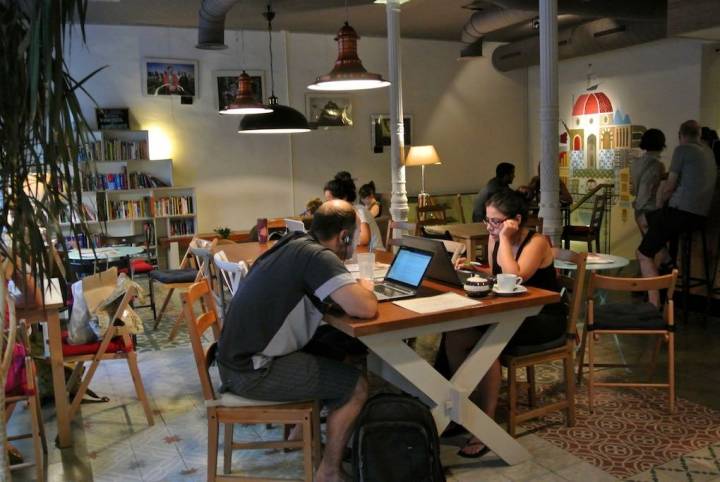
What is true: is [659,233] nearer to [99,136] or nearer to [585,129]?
[585,129]

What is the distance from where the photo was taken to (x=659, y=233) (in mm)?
5688

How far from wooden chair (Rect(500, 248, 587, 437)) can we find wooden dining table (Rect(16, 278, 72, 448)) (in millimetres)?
2285

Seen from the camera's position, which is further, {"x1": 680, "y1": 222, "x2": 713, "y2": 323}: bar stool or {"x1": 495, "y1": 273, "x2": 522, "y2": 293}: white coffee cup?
{"x1": 680, "y1": 222, "x2": 713, "y2": 323}: bar stool

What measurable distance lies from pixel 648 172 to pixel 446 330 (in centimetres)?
438

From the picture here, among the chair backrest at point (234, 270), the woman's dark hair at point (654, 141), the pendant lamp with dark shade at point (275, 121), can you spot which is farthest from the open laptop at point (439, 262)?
the woman's dark hair at point (654, 141)

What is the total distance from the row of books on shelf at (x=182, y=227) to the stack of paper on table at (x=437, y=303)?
21.3ft

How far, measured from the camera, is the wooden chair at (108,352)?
11.8 feet

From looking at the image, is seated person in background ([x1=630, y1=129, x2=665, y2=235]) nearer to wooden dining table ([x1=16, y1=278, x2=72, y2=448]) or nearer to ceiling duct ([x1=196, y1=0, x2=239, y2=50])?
ceiling duct ([x1=196, y1=0, x2=239, y2=50])

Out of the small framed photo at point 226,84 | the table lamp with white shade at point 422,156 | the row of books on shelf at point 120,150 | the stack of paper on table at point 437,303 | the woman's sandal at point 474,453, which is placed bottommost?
the woman's sandal at point 474,453

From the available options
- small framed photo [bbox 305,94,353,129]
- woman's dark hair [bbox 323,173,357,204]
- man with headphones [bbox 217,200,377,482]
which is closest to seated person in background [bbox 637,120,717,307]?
woman's dark hair [bbox 323,173,357,204]

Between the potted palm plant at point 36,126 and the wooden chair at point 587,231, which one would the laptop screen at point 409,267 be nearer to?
the potted palm plant at point 36,126

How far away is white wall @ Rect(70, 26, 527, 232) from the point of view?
28.4 ft

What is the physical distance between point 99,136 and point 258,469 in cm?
625

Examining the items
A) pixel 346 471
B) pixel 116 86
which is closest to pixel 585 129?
pixel 116 86
